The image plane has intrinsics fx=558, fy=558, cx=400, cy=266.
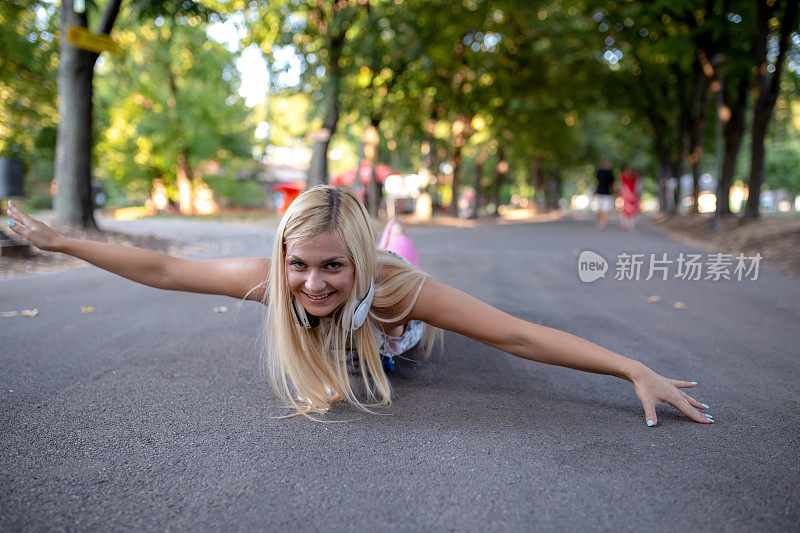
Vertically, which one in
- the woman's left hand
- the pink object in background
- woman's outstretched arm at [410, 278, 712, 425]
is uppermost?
the pink object in background

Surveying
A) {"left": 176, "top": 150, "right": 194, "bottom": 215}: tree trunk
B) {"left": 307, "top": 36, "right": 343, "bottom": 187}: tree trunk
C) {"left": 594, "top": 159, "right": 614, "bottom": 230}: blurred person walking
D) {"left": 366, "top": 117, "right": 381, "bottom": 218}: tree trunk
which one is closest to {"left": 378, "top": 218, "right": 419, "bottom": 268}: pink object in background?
{"left": 307, "top": 36, "right": 343, "bottom": 187}: tree trunk

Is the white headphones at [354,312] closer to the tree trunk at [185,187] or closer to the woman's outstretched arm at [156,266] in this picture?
the woman's outstretched arm at [156,266]

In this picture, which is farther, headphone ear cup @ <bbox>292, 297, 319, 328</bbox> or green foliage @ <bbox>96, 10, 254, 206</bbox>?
green foliage @ <bbox>96, 10, 254, 206</bbox>

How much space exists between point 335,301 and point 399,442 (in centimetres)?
67

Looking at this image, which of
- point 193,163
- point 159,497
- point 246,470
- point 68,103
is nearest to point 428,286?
point 246,470

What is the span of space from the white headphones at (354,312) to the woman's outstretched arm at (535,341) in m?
0.23

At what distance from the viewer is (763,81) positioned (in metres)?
12.0

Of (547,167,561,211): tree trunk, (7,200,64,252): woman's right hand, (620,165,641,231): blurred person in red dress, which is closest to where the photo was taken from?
(7,200,64,252): woman's right hand

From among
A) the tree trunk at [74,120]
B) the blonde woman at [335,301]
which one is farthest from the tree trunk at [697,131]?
the blonde woman at [335,301]

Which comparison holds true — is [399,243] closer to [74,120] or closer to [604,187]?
[74,120]

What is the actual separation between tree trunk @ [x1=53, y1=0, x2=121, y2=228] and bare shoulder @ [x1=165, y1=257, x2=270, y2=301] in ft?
25.5

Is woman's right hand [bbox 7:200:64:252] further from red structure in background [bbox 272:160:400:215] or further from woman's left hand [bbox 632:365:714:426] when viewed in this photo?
red structure in background [bbox 272:160:400:215]

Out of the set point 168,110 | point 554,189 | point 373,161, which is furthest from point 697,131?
point 554,189

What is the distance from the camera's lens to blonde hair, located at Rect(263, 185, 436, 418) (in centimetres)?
248
